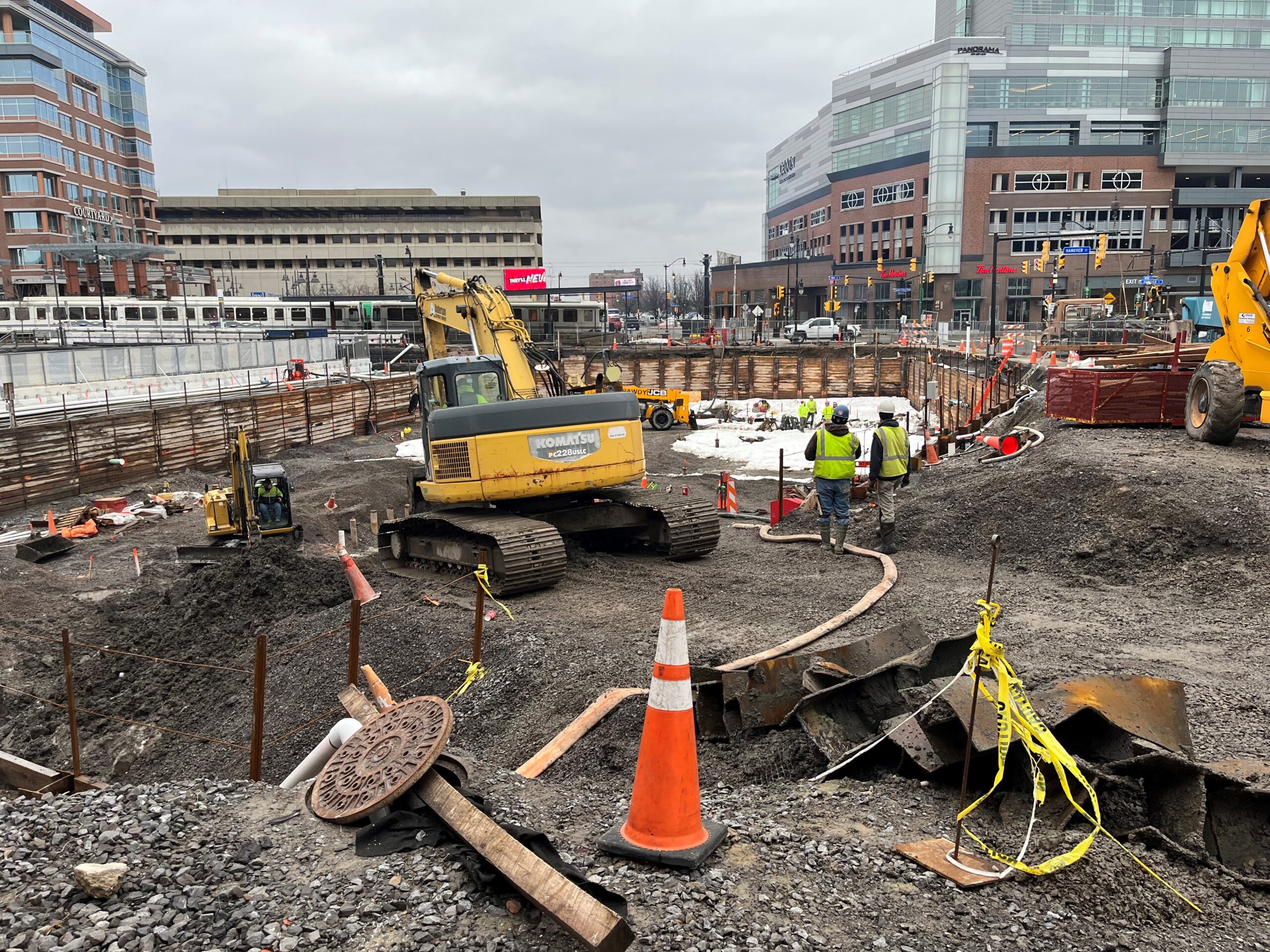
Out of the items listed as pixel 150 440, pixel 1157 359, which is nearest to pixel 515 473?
pixel 1157 359

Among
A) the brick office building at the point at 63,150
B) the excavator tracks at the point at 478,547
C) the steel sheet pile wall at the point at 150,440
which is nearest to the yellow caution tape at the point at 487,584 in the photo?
the excavator tracks at the point at 478,547

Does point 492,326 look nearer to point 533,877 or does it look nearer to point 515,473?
point 515,473

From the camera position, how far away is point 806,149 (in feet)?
352

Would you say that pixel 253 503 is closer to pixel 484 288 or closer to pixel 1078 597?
pixel 484 288

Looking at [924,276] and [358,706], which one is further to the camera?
[924,276]

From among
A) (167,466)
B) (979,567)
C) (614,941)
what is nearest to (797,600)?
(979,567)

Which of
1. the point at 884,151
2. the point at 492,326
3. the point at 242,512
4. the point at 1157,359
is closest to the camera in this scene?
the point at 492,326

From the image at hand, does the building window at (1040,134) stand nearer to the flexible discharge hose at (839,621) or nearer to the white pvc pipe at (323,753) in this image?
the flexible discharge hose at (839,621)

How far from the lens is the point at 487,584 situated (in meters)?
10.2

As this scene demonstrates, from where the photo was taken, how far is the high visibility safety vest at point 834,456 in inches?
450

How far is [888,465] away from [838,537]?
112cm

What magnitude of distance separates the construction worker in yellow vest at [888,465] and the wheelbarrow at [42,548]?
1361 centimetres

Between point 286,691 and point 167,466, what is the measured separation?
16.0 metres

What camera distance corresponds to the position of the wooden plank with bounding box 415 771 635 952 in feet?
11.0
